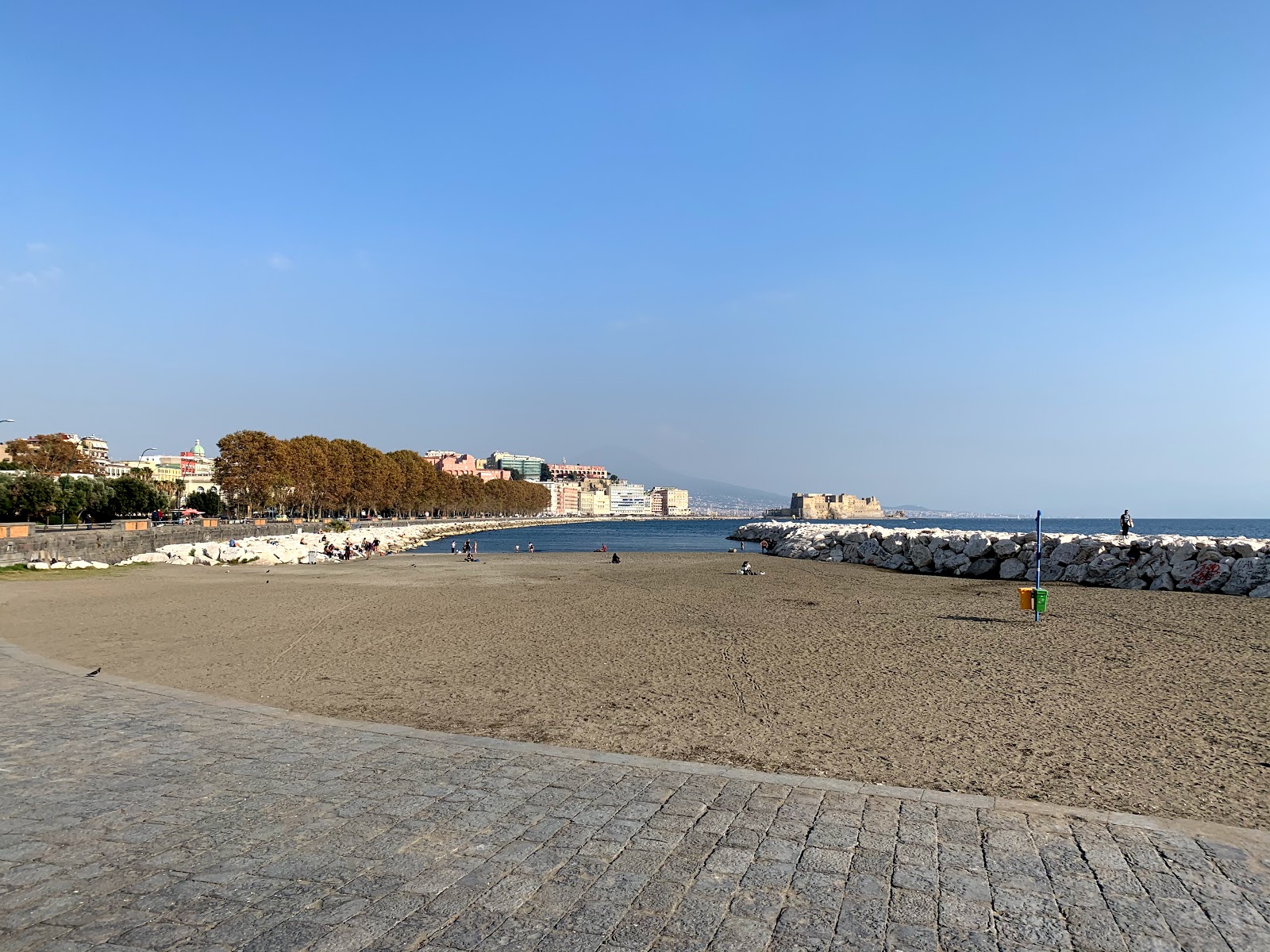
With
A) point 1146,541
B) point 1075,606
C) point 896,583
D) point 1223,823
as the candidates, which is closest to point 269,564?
point 896,583

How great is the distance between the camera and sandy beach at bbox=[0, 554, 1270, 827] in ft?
21.4

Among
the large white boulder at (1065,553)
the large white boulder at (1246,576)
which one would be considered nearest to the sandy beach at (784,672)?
the large white boulder at (1246,576)

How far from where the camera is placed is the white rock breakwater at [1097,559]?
71.3 ft

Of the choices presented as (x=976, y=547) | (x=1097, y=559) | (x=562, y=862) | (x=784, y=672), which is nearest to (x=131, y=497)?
(x=976, y=547)

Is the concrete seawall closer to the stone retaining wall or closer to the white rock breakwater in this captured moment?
the stone retaining wall

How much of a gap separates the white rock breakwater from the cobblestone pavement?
65.6 ft

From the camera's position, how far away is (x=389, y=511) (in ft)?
403

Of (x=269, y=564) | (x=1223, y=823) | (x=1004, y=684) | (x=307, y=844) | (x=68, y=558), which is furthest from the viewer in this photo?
(x=269, y=564)

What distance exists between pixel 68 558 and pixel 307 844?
3279 centimetres

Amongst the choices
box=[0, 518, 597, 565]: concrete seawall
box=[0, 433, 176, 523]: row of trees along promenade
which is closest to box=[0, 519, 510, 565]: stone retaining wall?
box=[0, 518, 597, 565]: concrete seawall

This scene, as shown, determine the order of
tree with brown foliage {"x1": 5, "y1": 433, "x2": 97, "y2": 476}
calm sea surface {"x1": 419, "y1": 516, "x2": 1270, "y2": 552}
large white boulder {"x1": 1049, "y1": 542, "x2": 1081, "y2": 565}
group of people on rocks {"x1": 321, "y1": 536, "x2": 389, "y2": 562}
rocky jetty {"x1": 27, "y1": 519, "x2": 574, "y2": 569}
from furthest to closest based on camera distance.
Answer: calm sea surface {"x1": 419, "y1": 516, "x2": 1270, "y2": 552} → tree with brown foliage {"x1": 5, "y1": 433, "x2": 97, "y2": 476} → group of people on rocks {"x1": 321, "y1": 536, "x2": 389, "y2": 562} → rocky jetty {"x1": 27, "y1": 519, "x2": 574, "y2": 569} → large white boulder {"x1": 1049, "y1": 542, "x2": 1081, "y2": 565}

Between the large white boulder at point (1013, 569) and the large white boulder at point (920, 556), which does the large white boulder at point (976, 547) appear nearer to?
the large white boulder at point (1013, 569)

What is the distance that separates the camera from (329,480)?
8019 centimetres

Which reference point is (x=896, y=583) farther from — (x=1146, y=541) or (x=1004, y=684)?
(x=1004, y=684)
